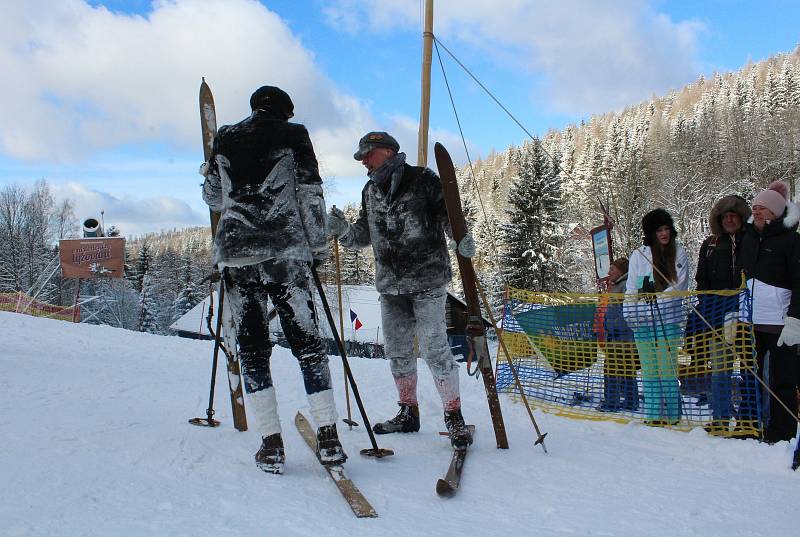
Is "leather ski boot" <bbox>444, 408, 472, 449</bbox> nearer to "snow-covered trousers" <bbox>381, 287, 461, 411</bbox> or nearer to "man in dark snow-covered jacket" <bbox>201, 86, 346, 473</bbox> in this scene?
"snow-covered trousers" <bbox>381, 287, 461, 411</bbox>

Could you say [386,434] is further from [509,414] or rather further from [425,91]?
[425,91]

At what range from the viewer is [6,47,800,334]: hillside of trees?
2994 centimetres

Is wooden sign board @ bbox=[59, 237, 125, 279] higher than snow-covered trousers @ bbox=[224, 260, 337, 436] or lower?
higher

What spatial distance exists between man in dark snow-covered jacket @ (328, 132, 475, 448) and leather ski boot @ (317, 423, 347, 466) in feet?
2.82

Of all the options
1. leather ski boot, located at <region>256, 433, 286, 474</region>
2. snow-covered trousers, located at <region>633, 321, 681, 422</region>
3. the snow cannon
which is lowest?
leather ski boot, located at <region>256, 433, 286, 474</region>

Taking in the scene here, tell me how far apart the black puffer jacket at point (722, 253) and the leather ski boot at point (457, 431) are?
106 inches

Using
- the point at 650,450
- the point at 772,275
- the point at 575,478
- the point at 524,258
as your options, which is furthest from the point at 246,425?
the point at 524,258

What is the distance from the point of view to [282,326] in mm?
2855

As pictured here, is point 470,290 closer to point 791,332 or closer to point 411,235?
point 411,235

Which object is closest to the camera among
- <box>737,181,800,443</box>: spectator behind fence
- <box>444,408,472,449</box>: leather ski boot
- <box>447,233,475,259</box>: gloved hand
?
<box>444,408,472,449</box>: leather ski boot

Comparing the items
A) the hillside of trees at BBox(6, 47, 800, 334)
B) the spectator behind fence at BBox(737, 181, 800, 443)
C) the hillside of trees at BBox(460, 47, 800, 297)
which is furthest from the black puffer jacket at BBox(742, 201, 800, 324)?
the hillside of trees at BBox(6, 47, 800, 334)

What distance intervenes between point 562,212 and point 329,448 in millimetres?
31890

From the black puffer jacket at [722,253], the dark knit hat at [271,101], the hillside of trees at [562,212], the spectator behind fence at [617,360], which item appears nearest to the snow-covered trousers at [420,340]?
the dark knit hat at [271,101]

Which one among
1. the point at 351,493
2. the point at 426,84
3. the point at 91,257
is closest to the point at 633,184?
the point at 91,257
